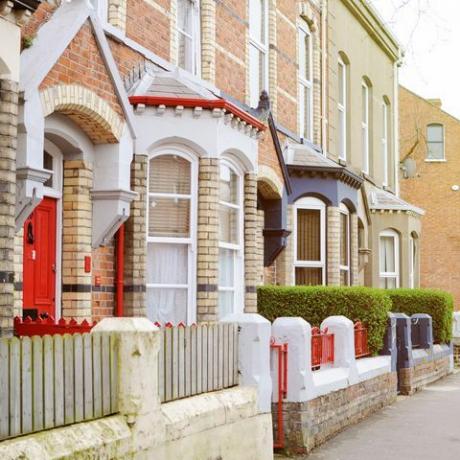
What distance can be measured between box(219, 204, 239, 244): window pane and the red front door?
289 centimetres

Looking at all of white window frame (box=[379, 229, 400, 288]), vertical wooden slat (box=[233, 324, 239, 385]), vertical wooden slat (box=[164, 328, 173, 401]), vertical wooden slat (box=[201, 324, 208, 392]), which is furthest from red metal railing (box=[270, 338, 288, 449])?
white window frame (box=[379, 229, 400, 288])

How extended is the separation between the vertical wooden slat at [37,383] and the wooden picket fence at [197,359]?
157 cm

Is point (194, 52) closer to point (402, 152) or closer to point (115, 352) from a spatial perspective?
point (115, 352)

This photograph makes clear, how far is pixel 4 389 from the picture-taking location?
5.82 metres

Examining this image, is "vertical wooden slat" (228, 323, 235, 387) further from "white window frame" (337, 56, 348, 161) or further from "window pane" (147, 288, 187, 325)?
"white window frame" (337, 56, 348, 161)

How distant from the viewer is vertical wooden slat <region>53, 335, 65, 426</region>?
20.7 feet

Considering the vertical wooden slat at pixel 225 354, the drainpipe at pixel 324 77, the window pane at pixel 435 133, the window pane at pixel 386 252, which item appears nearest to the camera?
the vertical wooden slat at pixel 225 354

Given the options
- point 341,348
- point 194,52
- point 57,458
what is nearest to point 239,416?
point 57,458

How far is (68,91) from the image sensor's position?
10.6 metres

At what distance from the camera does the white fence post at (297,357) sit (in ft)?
33.2

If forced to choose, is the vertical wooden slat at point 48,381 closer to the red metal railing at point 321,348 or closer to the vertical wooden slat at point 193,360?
the vertical wooden slat at point 193,360

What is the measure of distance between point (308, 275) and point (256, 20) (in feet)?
16.5

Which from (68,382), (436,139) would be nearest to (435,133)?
(436,139)

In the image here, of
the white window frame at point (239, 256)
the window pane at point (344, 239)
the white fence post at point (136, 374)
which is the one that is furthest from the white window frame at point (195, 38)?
the white fence post at point (136, 374)
